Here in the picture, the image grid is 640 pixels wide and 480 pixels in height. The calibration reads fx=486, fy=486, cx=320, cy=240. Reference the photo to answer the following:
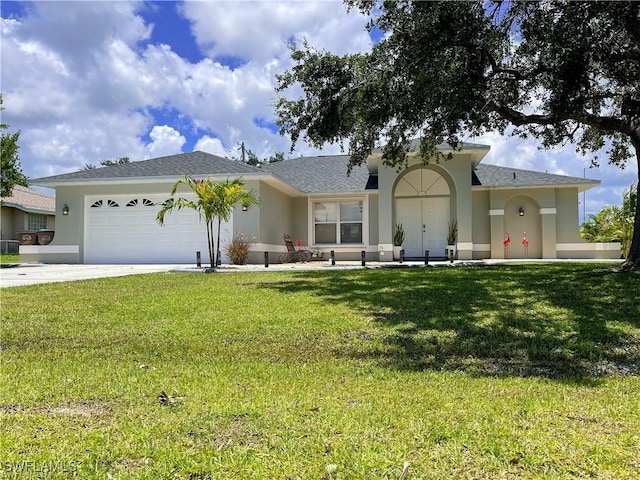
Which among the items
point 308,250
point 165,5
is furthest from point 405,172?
point 165,5

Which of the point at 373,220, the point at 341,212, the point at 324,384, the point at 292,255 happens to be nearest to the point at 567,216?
the point at 373,220

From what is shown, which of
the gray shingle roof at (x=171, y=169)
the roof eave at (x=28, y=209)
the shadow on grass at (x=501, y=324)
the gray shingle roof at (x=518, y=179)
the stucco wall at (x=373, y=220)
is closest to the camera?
the shadow on grass at (x=501, y=324)

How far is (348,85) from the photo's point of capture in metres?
11.1

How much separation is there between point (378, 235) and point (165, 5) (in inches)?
477

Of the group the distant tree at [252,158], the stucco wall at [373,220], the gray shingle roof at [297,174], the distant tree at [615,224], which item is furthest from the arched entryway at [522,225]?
the distant tree at [252,158]

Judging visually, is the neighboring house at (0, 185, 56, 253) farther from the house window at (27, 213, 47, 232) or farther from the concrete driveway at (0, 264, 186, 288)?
the concrete driveway at (0, 264, 186, 288)

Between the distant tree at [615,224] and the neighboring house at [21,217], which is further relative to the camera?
the neighboring house at [21,217]

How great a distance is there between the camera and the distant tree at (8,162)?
696 inches

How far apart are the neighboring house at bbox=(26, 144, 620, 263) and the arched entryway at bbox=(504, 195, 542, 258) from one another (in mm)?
42

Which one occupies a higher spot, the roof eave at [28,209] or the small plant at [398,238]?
the roof eave at [28,209]

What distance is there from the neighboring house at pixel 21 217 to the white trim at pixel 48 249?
18.9 feet

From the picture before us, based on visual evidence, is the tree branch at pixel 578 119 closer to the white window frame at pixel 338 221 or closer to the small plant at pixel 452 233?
the small plant at pixel 452 233

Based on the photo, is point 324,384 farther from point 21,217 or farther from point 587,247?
point 21,217

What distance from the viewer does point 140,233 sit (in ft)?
61.7
